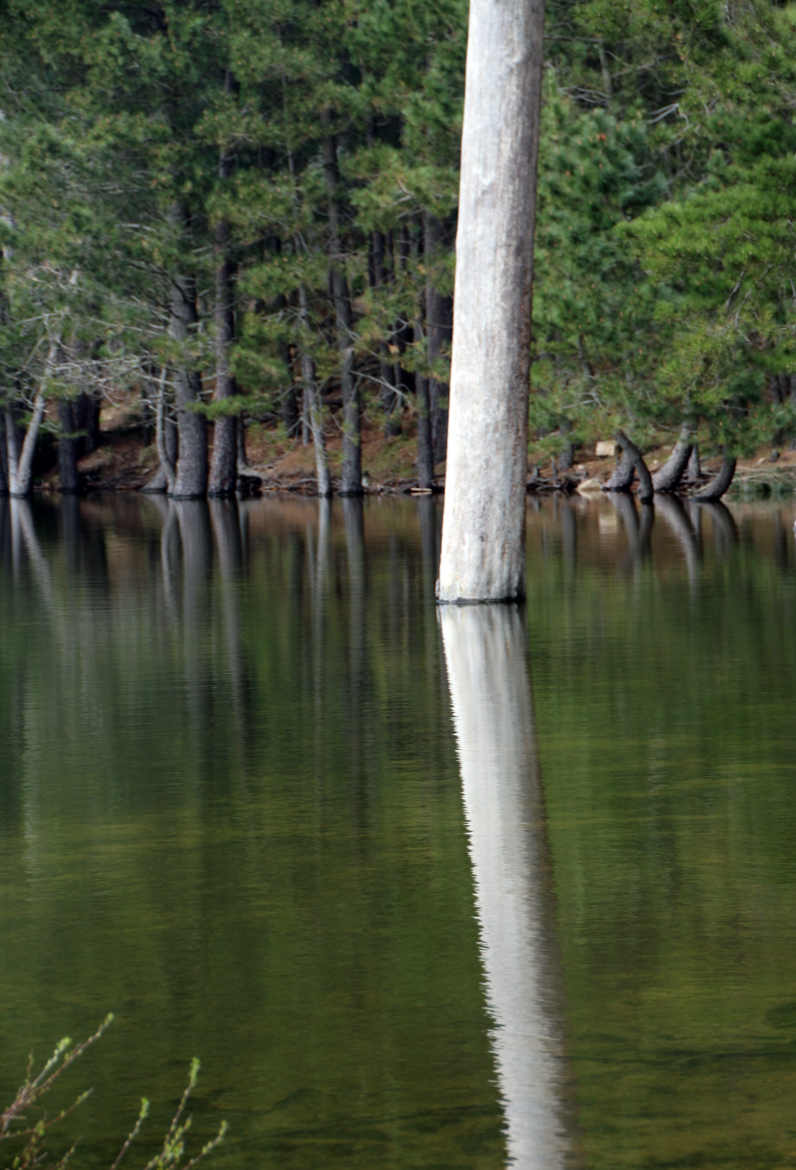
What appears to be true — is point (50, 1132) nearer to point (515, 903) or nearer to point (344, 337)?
point (515, 903)

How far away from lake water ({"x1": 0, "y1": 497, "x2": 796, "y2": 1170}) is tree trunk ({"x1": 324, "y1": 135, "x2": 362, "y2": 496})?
29.9 m

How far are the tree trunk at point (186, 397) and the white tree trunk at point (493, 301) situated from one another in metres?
28.1

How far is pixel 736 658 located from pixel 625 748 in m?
2.93

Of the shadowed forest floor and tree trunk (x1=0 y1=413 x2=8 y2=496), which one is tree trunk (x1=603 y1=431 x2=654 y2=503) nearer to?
the shadowed forest floor

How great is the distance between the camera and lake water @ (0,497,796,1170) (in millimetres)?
3580

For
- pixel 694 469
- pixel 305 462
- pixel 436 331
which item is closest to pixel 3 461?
pixel 305 462

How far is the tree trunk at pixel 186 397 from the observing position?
4281cm

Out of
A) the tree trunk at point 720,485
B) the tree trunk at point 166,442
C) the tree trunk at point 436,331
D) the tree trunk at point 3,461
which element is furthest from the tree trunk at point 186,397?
the tree trunk at point 720,485

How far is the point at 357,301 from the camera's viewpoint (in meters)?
42.2

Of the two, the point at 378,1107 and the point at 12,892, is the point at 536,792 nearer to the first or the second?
the point at 12,892

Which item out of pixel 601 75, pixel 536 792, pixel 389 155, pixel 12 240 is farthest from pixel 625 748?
pixel 12 240

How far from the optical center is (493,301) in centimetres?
1392

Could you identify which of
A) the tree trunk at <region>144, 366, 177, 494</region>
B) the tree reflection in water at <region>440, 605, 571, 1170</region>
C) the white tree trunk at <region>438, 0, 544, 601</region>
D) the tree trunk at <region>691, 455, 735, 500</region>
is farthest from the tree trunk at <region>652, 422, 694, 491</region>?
the tree reflection in water at <region>440, 605, 571, 1170</region>

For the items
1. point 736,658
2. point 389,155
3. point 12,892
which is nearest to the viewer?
point 12,892
